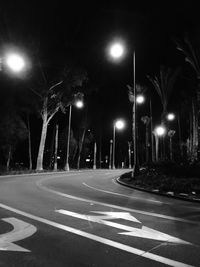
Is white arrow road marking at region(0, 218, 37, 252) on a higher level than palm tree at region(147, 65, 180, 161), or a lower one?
lower

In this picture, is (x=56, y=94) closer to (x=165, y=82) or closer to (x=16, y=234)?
(x=165, y=82)

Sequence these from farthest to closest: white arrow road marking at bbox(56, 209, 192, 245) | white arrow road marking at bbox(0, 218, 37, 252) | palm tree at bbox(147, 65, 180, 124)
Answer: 1. palm tree at bbox(147, 65, 180, 124)
2. white arrow road marking at bbox(56, 209, 192, 245)
3. white arrow road marking at bbox(0, 218, 37, 252)

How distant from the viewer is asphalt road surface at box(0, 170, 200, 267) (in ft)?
17.3

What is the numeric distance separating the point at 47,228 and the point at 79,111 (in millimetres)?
50016

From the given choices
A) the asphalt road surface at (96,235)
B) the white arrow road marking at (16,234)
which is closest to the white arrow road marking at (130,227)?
the asphalt road surface at (96,235)

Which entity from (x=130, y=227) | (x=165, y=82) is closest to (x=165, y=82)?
(x=165, y=82)

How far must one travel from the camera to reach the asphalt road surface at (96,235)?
5.26 m

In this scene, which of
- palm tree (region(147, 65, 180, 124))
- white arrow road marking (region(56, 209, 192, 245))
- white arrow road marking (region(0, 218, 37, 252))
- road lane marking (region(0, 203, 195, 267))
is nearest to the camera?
road lane marking (region(0, 203, 195, 267))

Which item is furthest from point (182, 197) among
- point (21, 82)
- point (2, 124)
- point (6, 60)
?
point (2, 124)

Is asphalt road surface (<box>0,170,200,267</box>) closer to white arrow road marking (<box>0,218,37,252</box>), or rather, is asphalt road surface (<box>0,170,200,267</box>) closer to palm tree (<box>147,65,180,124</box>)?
white arrow road marking (<box>0,218,37,252</box>)

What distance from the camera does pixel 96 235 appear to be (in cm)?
677

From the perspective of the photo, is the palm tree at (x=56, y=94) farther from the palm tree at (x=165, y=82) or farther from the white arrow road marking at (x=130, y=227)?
the white arrow road marking at (x=130, y=227)

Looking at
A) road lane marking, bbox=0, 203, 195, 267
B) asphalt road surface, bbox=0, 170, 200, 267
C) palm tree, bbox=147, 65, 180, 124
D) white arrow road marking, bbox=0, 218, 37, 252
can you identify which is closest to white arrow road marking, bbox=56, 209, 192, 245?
asphalt road surface, bbox=0, 170, 200, 267

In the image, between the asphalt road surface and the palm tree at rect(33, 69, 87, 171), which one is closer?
the asphalt road surface
